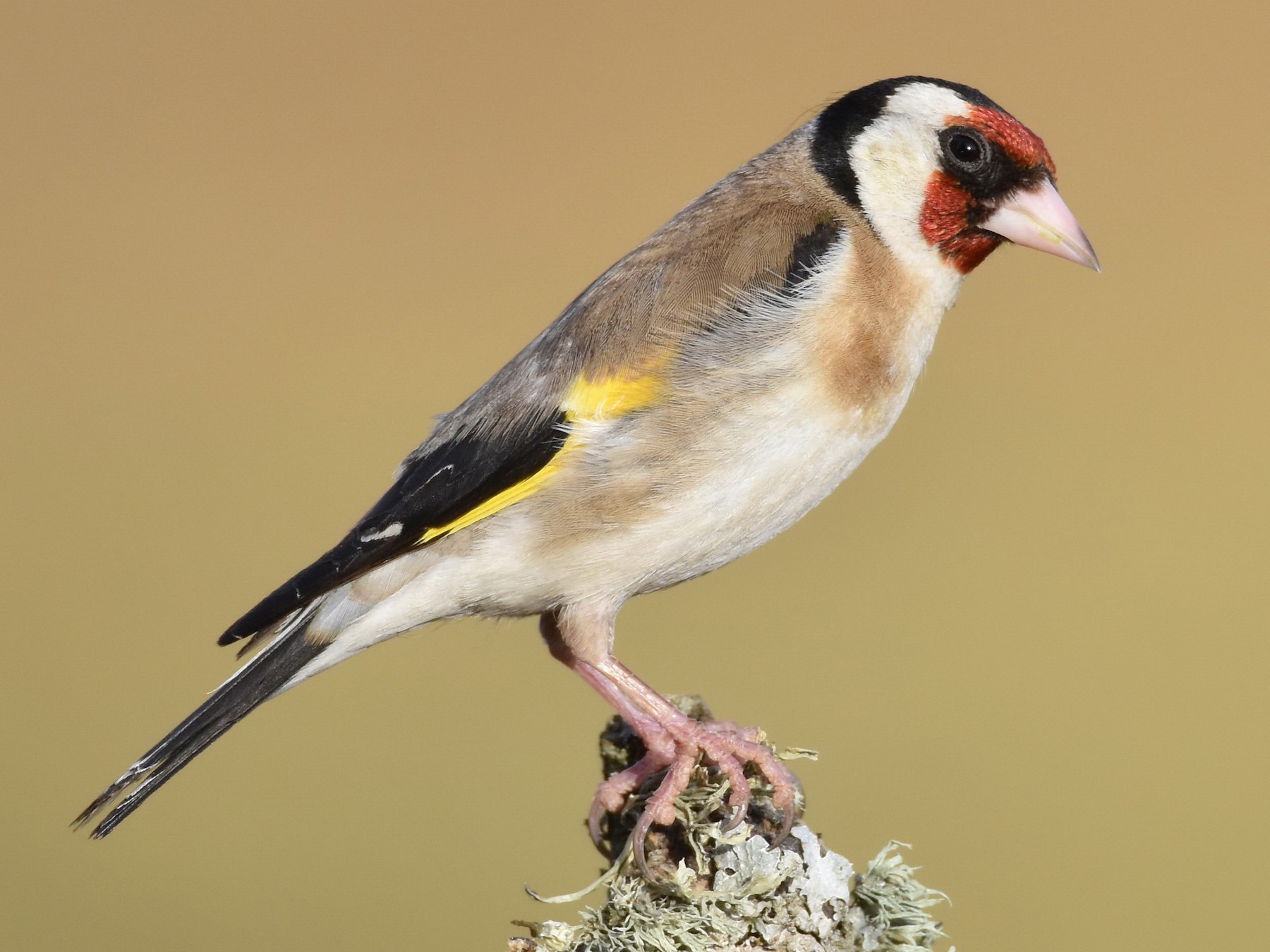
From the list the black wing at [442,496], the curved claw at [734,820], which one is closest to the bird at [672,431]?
the black wing at [442,496]

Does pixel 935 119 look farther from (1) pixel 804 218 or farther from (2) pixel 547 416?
(2) pixel 547 416

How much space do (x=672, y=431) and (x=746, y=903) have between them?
85cm

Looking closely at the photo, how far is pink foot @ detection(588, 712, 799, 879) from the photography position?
1943mm

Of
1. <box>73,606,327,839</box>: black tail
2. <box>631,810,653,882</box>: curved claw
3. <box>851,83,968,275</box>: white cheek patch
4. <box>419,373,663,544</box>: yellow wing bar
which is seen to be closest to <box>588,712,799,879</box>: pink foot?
<box>631,810,653,882</box>: curved claw

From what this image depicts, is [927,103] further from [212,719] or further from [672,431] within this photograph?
[212,719]

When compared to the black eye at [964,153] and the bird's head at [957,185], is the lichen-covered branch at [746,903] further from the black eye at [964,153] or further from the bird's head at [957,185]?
the black eye at [964,153]

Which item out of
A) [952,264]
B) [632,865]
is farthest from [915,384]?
[632,865]

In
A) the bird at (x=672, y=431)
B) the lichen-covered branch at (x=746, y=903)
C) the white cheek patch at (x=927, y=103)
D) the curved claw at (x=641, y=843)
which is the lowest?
the lichen-covered branch at (x=746, y=903)

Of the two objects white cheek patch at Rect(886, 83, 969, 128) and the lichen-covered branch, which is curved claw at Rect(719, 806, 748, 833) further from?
white cheek patch at Rect(886, 83, 969, 128)

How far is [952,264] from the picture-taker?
8.07 feet

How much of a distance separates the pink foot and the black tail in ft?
2.06

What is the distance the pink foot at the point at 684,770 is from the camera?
6.38ft

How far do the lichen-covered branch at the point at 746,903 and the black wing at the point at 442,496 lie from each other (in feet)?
2.31

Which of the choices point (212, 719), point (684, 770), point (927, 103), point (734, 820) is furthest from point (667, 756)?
point (927, 103)
